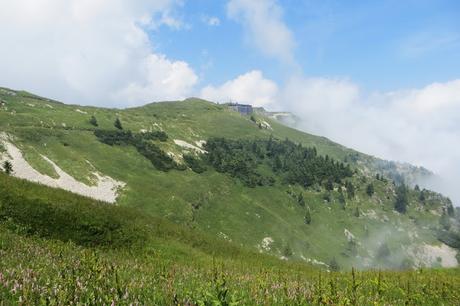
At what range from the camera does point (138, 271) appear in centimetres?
1152

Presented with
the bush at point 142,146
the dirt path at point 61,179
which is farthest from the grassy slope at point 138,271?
the bush at point 142,146

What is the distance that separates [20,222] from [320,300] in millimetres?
17511

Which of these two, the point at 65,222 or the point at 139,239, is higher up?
the point at 65,222

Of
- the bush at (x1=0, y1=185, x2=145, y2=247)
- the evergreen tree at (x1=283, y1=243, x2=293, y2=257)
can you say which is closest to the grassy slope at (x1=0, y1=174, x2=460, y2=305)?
the bush at (x1=0, y1=185, x2=145, y2=247)

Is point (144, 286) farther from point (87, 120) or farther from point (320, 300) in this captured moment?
point (87, 120)

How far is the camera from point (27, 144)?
139m

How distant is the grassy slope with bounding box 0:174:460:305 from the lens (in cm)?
712

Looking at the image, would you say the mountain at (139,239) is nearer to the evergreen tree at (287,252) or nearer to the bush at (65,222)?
the bush at (65,222)

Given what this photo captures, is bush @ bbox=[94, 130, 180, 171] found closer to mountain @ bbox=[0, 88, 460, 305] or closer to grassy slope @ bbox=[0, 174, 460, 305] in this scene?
mountain @ bbox=[0, 88, 460, 305]

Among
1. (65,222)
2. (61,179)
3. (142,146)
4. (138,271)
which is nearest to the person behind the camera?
(138,271)

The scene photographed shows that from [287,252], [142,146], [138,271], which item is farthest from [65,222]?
[142,146]

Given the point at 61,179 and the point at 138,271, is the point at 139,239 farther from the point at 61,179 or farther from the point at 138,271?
the point at 61,179

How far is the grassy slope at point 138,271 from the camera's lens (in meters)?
7.12

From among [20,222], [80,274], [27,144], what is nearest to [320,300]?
[80,274]
